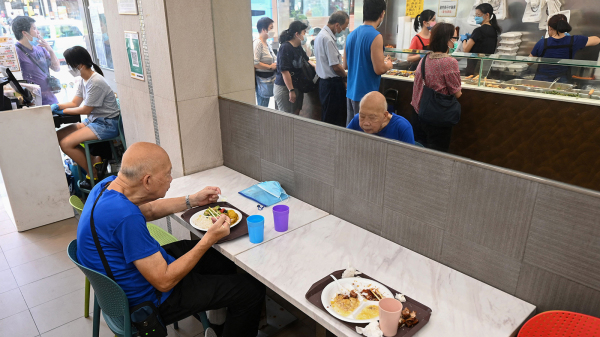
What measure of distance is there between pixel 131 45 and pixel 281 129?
150 cm

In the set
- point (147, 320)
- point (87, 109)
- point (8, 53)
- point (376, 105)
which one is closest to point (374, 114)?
point (376, 105)

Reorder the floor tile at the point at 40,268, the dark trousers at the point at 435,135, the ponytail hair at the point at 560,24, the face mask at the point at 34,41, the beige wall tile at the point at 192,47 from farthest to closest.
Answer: the face mask at the point at 34,41 < the ponytail hair at the point at 560,24 < the dark trousers at the point at 435,135 < the floor tile at the point at 40,268 < the beige wall tile at the point at 192,47

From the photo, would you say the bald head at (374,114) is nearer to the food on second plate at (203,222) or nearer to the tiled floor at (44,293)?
the food on second plate at (203,222)

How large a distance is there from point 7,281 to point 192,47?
2220 millimetres

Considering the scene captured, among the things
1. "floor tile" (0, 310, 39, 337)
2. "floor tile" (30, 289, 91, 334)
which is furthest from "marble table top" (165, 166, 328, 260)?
"floor tile" (0, 310, 39, 337)

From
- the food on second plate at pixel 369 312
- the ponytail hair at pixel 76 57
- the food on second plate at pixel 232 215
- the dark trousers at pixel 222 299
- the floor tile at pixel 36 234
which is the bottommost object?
the floor tile at pixel 36 234

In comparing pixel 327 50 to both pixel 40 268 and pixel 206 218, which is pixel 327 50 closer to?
pixel 206 218

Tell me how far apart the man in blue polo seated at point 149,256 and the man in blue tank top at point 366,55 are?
2143mm

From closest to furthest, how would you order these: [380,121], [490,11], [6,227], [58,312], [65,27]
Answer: [380,121]
[58,312]
[6,227]
[490,11]
[65,27]

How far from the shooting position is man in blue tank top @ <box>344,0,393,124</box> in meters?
3.64

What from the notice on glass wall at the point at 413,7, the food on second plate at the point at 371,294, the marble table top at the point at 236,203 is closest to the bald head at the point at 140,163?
the marble table top at the point at 236,203

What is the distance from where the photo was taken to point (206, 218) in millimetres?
2268

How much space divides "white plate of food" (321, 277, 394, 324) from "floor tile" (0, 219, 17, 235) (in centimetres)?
350

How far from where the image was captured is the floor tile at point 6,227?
3.82m
